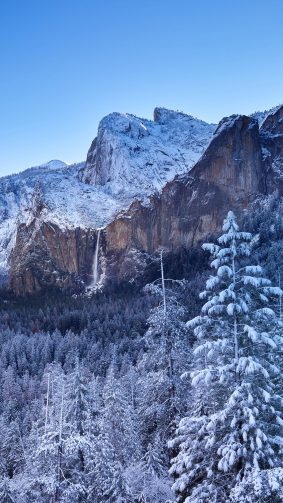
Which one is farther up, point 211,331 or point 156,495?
point 211,331

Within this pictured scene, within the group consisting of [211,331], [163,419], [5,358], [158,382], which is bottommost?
[5,358]

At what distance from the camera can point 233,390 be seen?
48.9 feet

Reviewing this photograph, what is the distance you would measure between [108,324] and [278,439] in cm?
12226

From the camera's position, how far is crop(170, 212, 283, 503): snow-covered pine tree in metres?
14.0

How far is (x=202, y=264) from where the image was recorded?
184 meters

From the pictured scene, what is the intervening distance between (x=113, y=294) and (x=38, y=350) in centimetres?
6843

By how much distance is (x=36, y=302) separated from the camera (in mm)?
196375

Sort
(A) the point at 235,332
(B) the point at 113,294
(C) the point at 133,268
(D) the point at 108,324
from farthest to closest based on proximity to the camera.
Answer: (C) the point at 133,268
(B) the point at 113,294
(D) the point at 108,324
(A) the point at 235,332

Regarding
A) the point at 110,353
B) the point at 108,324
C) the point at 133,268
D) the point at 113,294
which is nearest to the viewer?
the point at 110,353

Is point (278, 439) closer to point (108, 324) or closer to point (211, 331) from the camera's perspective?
point (211, 331)

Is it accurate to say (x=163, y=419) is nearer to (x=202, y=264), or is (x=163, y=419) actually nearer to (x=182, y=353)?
(x=182, y=353)

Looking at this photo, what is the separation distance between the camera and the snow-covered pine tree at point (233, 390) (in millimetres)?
13969

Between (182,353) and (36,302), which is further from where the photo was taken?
(36,302)

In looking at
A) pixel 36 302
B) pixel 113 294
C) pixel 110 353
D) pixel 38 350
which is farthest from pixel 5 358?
pixel 36 302
